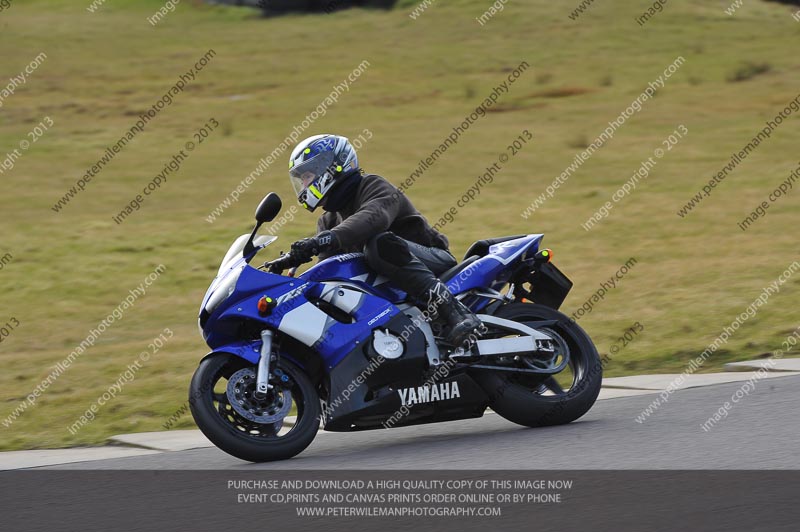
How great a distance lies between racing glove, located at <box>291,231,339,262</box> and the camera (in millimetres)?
7105

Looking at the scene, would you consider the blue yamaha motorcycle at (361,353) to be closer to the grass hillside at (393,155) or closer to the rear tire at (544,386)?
the rear tire at (544,386)

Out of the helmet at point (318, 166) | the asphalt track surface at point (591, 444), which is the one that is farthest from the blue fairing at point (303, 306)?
the asphalt track surface at point (591, 444)

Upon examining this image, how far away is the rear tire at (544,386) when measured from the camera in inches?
297

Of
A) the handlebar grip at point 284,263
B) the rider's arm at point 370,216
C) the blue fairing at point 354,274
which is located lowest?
the blue fairing at point 354,274

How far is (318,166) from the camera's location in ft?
24.6

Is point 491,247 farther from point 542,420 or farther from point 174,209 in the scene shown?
point 174,209

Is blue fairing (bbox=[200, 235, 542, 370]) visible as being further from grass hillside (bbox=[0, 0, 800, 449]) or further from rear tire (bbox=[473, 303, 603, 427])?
grass hillside (bbox=[0, 0, 800, 449])

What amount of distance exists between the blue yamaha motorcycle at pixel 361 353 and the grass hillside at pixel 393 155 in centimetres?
230

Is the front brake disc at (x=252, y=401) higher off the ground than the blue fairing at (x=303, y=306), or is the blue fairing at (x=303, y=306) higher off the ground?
the blue fairing at (x=303, y=306)

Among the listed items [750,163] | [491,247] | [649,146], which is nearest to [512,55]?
[649,146]

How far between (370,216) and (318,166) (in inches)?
18.7
